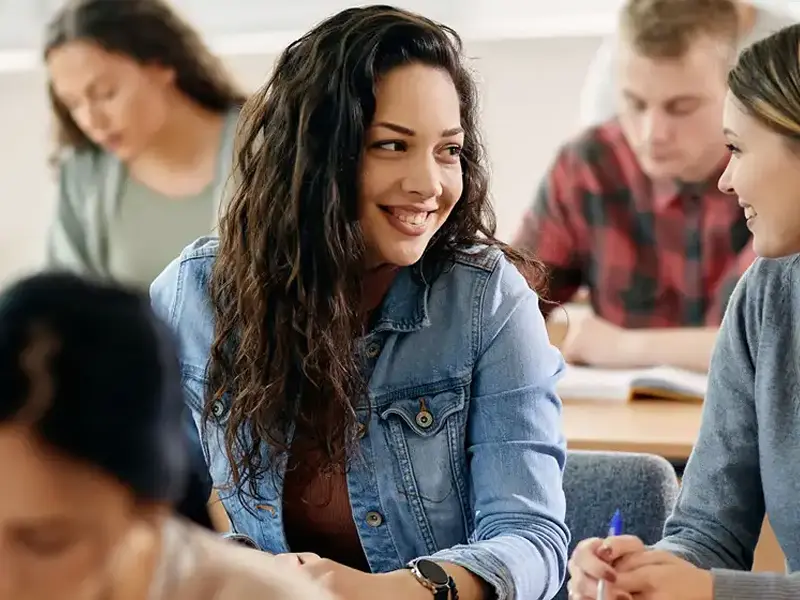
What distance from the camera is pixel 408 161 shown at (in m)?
1.22

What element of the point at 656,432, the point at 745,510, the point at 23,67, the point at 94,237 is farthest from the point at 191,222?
the point at 745,510

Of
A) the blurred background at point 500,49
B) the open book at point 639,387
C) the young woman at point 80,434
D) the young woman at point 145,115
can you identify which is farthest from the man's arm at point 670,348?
the young woman at point 80,434

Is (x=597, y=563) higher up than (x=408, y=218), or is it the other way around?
(x=408, y=218)

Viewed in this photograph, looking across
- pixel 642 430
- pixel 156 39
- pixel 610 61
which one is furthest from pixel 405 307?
pixel 156 39

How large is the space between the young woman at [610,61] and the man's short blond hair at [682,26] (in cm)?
2

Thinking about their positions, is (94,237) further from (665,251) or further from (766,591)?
(766,591)

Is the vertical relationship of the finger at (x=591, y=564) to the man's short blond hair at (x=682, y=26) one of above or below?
below

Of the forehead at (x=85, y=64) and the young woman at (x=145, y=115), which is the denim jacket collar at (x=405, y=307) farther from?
the forehead at (x=85, y=64)

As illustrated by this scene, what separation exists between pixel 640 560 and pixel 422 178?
1.39ft

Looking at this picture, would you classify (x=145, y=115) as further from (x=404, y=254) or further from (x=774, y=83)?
(x=774, y=83)

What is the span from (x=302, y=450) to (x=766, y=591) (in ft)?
1.57

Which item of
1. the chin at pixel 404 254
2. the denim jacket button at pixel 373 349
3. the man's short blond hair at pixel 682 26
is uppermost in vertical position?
the man's short blond hair at pixel 682 26

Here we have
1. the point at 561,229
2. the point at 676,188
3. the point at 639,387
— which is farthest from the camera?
the point at 561,229

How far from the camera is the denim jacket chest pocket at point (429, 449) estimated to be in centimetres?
125
